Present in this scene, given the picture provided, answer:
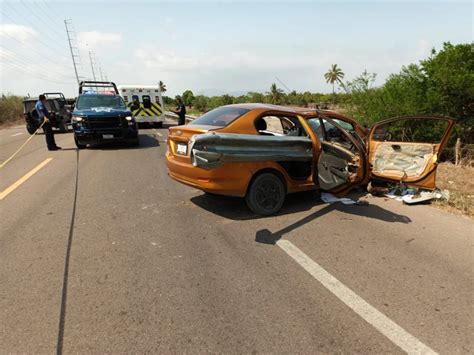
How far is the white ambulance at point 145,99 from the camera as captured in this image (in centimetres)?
2022

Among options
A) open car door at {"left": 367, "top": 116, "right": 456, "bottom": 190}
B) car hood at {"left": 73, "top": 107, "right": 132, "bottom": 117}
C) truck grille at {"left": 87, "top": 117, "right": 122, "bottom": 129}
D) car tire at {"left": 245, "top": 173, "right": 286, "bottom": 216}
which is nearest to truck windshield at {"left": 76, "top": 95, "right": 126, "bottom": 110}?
car hood at {"left": 73, "top": 107, "right": 132, "bottom": 117}

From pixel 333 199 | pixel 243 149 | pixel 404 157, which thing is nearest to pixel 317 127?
pixel 333 199

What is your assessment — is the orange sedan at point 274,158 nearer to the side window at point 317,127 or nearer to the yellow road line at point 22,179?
the side window at point 317,127

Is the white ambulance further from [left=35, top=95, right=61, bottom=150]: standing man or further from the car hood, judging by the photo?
[left=35, top=95, right=61, bottom=150]: standing man

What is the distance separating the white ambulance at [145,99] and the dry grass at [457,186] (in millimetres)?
16088

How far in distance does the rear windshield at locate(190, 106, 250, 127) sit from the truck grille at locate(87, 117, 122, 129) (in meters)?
7.05

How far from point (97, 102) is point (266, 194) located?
9755 mm

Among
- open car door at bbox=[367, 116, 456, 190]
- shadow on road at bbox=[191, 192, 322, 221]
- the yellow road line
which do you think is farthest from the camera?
the yellow road line

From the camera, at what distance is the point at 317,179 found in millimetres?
5418

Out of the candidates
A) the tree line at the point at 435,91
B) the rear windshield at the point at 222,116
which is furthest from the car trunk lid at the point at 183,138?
the tree line at the point at 435,91

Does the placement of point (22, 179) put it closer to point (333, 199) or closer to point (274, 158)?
point (274, 158)

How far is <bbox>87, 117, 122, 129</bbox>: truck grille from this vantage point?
11422 millimetres

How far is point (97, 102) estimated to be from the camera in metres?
12.5

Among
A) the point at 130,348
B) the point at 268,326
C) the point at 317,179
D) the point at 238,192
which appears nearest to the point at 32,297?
the point at 130,348
